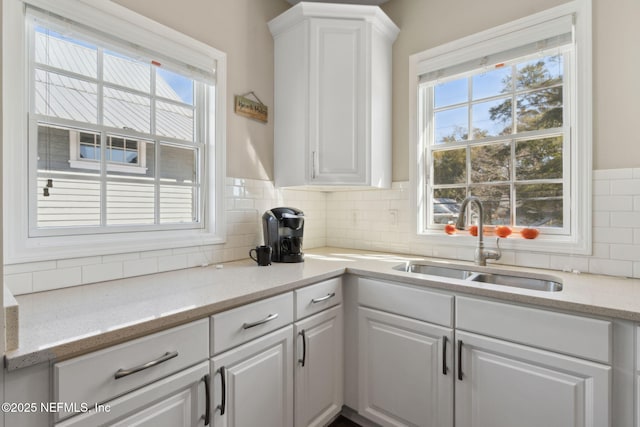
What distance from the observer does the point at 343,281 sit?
1816mm

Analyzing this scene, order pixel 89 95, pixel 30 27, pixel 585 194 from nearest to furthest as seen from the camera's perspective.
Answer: pixel 30 27
pixel 89 95
pixel 585 194

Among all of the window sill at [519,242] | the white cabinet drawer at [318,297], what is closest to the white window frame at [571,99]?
the window sill at [519,242]

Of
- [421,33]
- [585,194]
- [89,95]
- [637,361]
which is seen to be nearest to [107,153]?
[89,95]

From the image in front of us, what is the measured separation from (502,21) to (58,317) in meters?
2.63

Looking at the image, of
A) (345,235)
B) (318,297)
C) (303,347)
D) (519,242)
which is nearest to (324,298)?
(318,297)

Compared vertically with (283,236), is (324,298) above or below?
below

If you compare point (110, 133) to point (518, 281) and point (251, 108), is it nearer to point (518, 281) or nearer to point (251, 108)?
point (251, 108)

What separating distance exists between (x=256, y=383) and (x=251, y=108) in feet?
5.49

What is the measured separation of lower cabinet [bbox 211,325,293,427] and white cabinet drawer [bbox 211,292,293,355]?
3 cm

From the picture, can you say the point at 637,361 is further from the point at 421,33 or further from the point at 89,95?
the point at 89,95

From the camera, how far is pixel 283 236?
196 centimetres

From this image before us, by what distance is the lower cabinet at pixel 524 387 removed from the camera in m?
1.14

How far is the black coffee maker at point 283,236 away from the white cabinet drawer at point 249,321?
50 centimetres

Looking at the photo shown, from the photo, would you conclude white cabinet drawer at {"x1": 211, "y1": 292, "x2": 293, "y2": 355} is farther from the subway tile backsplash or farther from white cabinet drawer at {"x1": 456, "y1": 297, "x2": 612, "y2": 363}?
white cabinet drawer at {"x1": 456, "y1": 297, "x2": 612, "y2": 363}
